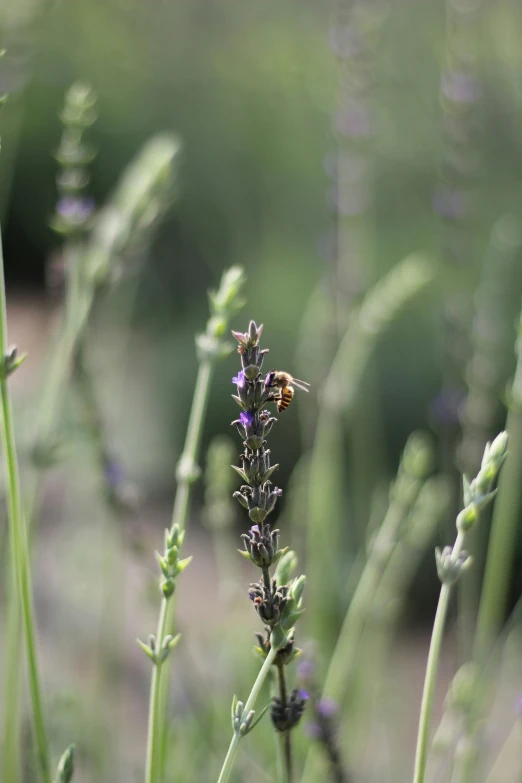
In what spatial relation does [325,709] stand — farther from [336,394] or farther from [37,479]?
[336,394]

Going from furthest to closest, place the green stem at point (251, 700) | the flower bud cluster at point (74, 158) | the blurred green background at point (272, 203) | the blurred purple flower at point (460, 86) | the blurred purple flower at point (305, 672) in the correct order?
1. the blurred green background at point (272, 203)
2. the blurred purple flower at point (460, 86)
3. the flower bud cluster at point (74, 158)
4. the blurred purple flower at point (305, 672)
5. the green stem at point (251, 700)

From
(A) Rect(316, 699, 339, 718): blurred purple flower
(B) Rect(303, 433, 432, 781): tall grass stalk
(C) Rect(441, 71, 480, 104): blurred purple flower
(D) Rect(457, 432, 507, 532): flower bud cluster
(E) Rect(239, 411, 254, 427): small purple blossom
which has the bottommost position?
(A) Rect(316, 699, 339, 718): blurred purple flower

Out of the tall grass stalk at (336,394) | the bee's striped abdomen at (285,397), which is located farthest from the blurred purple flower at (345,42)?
the bee's striped abdomen at (285,397)

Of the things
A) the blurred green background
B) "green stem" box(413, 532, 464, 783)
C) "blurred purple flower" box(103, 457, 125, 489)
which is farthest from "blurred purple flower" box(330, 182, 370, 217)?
"green stem" box(413, 532, 464, 783)

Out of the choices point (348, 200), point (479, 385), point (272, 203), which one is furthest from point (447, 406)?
point (272, 203)

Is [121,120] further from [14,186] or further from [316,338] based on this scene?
[316,338]

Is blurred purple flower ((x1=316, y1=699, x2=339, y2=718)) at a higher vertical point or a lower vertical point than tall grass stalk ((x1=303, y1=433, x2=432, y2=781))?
lower

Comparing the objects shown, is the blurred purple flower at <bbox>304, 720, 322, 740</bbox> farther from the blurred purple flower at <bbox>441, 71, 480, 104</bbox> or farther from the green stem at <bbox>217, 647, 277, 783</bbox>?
the blurred purple flower at <bbox>441, 71, 480, 104</bbox>

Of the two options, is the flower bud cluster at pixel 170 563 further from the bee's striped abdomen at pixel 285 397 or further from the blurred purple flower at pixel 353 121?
the blurred purple flower at pixel 353 121
